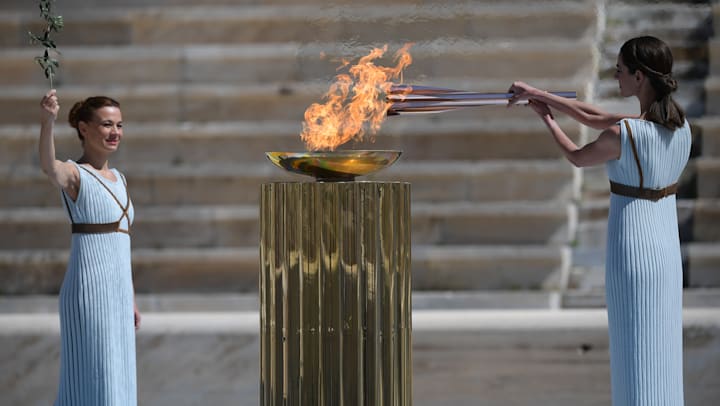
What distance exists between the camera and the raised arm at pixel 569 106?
429 cm

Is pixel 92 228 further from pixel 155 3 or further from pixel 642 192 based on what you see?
pixel 155 3

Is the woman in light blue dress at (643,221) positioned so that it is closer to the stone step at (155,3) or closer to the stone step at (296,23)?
the stone step at (296,23)

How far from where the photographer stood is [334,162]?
3.85 metres

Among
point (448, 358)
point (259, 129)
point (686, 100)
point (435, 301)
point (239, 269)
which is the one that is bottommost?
point (448, 358)

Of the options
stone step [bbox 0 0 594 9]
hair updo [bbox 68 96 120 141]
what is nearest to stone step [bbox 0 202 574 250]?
stone step [bbox 0 0 594 9]

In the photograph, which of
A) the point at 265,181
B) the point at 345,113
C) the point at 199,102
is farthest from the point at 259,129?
the point at 345,113

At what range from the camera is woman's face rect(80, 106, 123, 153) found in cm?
445

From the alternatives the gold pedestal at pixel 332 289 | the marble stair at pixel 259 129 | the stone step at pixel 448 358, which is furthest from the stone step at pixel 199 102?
the gold pedestal at pixel 332 289

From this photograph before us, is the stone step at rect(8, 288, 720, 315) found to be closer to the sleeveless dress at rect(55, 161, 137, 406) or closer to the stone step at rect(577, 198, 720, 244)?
the stone step at rect(577, 198, 720, 244)

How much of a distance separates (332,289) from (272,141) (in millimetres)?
3515

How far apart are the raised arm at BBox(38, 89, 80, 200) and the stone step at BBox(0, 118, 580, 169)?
275 centimetres

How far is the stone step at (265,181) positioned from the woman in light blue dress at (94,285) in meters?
2.54

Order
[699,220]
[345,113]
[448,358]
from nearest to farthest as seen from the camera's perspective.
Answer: [345,113] < [448,358] < [699,220]

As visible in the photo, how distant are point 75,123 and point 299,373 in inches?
58.2
